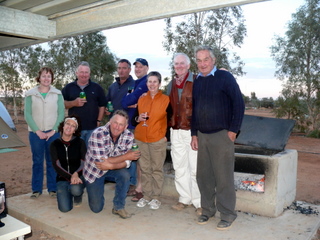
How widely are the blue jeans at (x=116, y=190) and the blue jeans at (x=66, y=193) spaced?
16 centimetres

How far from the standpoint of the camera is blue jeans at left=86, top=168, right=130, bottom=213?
379 cm

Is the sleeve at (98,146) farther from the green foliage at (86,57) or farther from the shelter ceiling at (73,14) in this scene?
the green foliage at (86,57)

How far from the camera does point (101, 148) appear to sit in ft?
12.0

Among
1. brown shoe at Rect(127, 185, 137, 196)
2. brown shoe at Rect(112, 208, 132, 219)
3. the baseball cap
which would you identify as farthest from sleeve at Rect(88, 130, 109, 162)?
the baseball cap

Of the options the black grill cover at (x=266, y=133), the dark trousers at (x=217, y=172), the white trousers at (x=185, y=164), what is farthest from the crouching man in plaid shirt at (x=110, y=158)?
the black grill cover at (x=266, y=133)

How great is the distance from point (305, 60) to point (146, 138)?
1527cm

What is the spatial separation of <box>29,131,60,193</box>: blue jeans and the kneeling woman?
0.51 m

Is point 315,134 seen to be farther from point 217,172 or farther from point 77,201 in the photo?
point 77,201

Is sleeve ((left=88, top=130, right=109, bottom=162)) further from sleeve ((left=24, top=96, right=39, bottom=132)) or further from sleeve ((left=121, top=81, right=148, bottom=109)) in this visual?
sleeve ((left=24, top=96, right=39, bottom=132))

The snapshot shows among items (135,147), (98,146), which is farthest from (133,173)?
(98,146)

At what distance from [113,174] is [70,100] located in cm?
150

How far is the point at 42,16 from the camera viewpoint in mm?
4719

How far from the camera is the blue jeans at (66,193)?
389 cm

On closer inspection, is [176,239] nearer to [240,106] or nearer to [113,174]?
[113,174]
